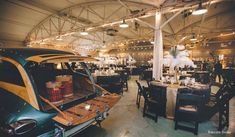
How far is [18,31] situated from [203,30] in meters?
16.5

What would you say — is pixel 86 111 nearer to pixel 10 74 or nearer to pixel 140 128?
pixel 10 74

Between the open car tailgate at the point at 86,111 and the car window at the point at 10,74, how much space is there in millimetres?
755

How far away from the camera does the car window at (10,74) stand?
195cm

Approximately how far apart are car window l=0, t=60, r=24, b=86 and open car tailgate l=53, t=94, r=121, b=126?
2.48ft

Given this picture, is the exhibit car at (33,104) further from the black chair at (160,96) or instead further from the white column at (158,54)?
the white column at (158,54)

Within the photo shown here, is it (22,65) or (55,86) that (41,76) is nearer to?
(55,86)

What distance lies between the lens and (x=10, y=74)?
2131 millimetres

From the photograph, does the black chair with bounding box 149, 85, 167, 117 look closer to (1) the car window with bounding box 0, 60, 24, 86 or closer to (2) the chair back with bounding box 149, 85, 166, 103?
(2) the chair back with bounding box 149, 85, 166, 103

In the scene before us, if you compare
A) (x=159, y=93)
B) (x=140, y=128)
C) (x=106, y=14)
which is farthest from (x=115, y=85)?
(x=106, y=14)

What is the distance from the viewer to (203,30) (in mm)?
12453

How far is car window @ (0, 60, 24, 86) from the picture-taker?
195 centimetres

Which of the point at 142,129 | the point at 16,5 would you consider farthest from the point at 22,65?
the point at 16,5

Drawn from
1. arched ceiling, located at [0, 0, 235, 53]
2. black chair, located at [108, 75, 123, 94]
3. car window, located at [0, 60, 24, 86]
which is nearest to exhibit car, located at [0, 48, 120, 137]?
car window, located at [0, 60, 24, 86]

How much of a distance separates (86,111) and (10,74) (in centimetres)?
131
